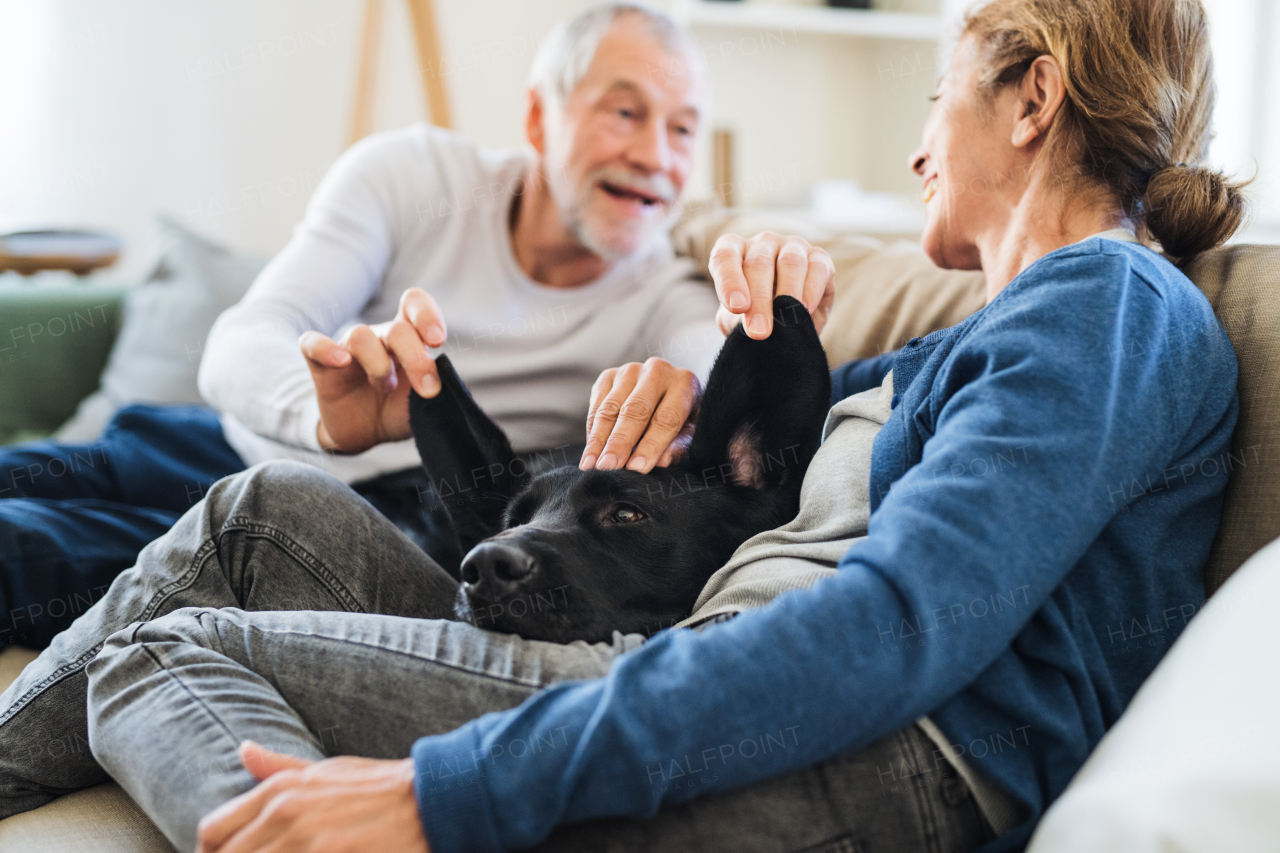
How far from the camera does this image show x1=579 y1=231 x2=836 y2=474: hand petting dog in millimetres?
1053

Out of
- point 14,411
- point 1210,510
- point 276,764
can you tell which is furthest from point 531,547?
point 14,411

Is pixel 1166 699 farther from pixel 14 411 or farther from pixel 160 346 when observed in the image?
pixel 14 411

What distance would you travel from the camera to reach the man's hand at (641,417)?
1068mm

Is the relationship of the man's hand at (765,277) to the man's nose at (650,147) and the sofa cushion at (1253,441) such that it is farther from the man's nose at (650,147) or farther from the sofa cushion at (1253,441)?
the man's nose at (650,147)

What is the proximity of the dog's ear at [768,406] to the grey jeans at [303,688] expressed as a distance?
0.29 m

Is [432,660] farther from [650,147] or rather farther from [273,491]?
[650,147]

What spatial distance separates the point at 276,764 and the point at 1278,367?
3.18ft

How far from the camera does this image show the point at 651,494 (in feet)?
3.37

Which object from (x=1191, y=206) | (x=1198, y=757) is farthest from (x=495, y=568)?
(x=1191, y=206)

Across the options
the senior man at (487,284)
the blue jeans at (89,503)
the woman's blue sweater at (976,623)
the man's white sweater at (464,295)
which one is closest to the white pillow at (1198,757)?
the woman's blue sweater at (976,623)

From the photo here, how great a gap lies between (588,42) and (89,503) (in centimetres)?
128

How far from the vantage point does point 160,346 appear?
2314 millimetres

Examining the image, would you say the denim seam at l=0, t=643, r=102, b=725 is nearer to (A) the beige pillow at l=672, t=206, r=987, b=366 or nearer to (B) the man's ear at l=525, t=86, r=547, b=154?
(A) the beige pillow at l=672, t=206, r=987, b=366

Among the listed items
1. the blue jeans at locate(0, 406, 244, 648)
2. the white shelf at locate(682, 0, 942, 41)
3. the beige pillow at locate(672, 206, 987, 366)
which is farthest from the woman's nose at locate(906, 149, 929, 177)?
the white shelf at locate(682, 0, 942, 41)
